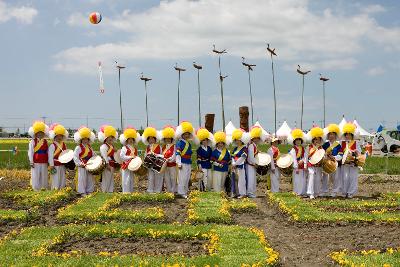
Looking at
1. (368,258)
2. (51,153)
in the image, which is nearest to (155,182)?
(51,153)

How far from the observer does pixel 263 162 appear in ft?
55.1

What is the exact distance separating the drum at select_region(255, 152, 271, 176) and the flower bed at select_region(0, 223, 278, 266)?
5905 millimetres

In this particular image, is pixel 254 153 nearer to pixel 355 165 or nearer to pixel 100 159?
pixel 355 165

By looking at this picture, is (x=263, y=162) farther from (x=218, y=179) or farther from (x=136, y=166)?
(x=136, y=166)

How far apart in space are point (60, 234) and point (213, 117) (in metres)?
12.3

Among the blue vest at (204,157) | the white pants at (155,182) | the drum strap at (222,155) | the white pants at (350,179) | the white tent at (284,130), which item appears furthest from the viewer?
the white tent at (284,130)

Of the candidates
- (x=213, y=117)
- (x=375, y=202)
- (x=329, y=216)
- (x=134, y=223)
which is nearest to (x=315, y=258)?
(x=329, y=216)

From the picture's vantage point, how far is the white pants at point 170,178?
659 inches

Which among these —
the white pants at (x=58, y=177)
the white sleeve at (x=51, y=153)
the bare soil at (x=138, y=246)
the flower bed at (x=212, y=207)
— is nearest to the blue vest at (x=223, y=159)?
the flower bed at (x=212, y=207)

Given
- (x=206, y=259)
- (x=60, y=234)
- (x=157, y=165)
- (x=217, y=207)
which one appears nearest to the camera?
(x=206, y=259)

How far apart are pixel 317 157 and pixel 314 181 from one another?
0.81m

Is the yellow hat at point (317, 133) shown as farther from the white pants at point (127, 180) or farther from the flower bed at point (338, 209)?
the white pants at point (127, 180)

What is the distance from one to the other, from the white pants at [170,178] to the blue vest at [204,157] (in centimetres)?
84

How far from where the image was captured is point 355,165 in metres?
16.9
